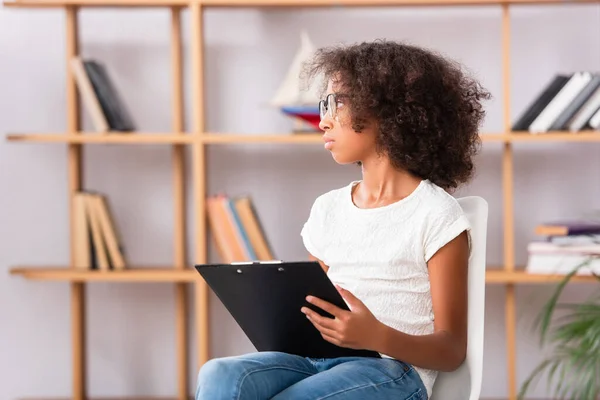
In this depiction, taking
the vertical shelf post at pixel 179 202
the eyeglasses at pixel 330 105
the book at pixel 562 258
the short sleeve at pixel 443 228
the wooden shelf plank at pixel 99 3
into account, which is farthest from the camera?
the vertical shelf post at pixel 179 202

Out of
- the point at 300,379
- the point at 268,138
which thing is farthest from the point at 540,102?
the point at 300,379

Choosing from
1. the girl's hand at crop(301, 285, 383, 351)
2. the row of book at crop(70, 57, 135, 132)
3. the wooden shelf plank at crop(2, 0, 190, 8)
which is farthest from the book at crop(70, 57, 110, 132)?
the girl's hand at crop(301, 285, 383, 351)

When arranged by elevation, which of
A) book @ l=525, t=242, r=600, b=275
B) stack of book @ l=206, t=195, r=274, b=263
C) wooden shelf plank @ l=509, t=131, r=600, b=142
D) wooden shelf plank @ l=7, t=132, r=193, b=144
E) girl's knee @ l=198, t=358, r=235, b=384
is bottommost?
girl's knee @ l=198, t=358, r=235, b=384

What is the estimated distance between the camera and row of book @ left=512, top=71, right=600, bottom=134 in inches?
105

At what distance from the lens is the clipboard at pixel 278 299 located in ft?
4.52

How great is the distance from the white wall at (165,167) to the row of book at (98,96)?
0.80ft

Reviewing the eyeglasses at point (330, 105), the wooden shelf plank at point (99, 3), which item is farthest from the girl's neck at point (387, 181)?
the wooden shelf plank at point (99, 3)

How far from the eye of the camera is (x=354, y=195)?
1720 millimetres

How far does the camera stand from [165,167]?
304cm

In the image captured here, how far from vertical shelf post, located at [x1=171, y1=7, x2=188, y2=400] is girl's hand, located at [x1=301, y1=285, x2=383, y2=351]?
153cm

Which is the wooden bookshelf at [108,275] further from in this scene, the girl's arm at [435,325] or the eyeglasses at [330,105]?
the girl's arm at [435,325]

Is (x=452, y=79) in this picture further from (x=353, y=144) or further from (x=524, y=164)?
(x=524, y=164)

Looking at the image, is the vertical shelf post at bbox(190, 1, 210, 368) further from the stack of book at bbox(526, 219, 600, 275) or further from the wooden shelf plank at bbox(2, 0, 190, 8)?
the stack of book at bbox(526, 219, 600, 275)

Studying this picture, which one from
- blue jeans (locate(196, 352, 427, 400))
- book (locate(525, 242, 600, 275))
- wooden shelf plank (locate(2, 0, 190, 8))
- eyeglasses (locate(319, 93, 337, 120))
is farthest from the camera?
wooden shelf plank (locate(2, 0, 190, 8))
